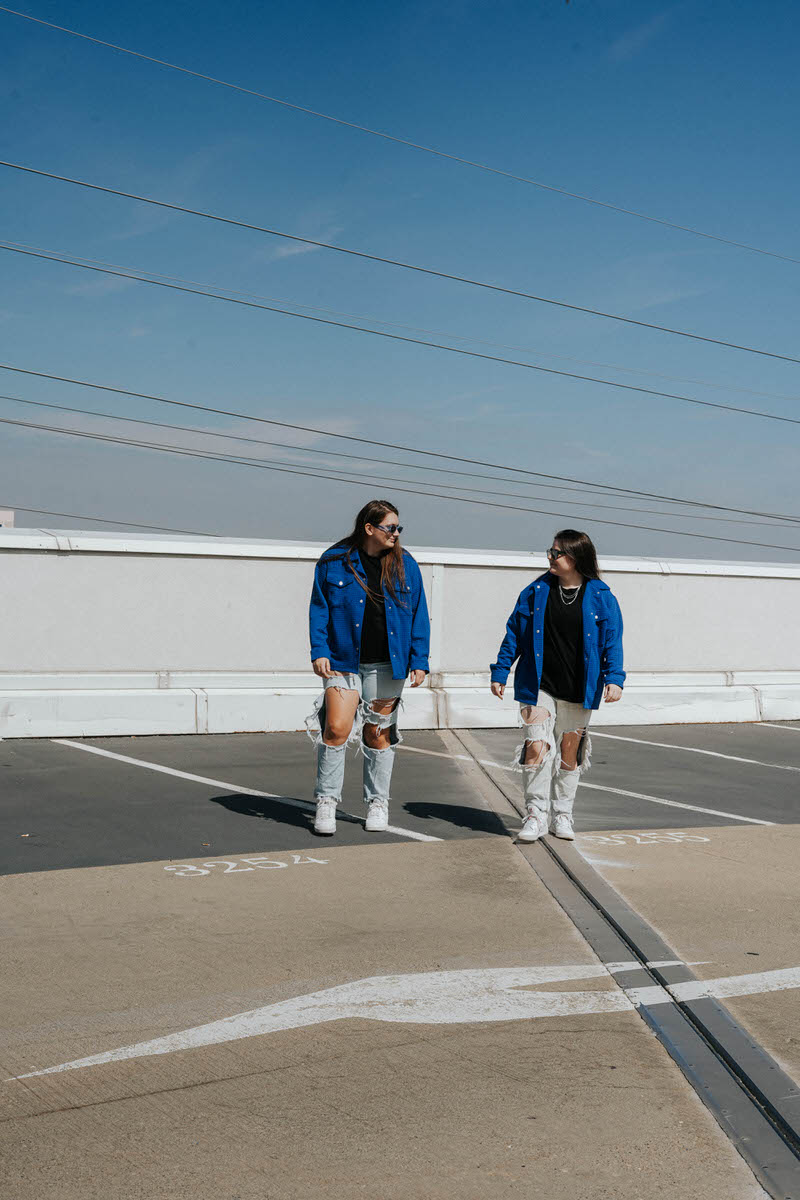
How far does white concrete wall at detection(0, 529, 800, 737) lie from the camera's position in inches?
421

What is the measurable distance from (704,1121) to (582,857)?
307 centimetres

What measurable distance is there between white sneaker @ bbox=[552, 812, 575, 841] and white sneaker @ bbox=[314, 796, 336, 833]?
1254 millimetres

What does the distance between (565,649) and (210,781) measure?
3.14 meters

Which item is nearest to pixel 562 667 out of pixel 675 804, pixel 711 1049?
pixel 675 804

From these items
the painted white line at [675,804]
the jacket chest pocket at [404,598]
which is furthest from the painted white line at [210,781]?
the painted white line at [675,804]

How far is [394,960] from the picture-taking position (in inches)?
176

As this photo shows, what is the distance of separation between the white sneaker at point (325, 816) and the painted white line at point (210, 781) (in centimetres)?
40

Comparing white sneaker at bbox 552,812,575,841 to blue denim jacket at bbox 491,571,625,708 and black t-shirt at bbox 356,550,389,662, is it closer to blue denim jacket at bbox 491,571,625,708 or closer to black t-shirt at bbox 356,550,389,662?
blue denim jacket at bbox 491,571,625,708

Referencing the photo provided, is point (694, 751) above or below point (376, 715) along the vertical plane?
below

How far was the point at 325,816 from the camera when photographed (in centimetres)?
665

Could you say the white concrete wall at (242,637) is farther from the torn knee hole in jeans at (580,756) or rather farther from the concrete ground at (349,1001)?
the torn knee hole in jeans at (580,756)

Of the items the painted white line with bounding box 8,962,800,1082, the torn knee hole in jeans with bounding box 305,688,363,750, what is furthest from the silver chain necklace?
the painted white line with bounding box 8,962,800,1082

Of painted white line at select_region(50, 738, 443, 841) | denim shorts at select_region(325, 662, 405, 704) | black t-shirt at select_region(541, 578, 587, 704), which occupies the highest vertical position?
black t-shirt at select_region(541, 578, 587, 704)

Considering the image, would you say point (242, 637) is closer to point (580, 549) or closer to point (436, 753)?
point (436, 753)
